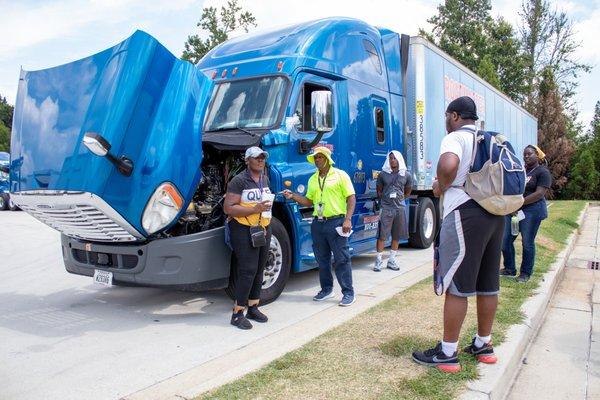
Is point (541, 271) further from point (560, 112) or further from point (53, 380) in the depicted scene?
point (560, 112)

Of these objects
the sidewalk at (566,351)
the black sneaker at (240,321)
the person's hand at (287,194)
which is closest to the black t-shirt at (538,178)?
the sidewalk at (566,351)

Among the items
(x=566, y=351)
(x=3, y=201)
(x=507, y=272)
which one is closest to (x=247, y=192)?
(x=566, y=351)

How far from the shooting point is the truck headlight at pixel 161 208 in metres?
4.69

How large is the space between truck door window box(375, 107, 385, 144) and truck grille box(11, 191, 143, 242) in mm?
4113

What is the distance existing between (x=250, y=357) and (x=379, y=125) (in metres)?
4.67

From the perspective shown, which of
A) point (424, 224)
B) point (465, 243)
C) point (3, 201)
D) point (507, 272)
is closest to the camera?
point (465, 243)

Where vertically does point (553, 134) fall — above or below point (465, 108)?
above

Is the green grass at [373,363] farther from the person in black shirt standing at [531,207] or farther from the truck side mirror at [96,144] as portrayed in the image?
the truck side mirror at [96,144]

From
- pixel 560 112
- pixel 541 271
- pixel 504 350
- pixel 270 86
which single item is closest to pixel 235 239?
pixel 270 86

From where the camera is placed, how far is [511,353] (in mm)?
4102

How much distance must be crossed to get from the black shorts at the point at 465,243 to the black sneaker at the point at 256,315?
2.11m

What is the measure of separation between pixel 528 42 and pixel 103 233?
46802 millimetres

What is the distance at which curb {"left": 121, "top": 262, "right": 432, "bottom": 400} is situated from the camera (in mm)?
3496

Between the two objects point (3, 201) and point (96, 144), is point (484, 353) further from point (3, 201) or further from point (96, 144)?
point (3, 201)
